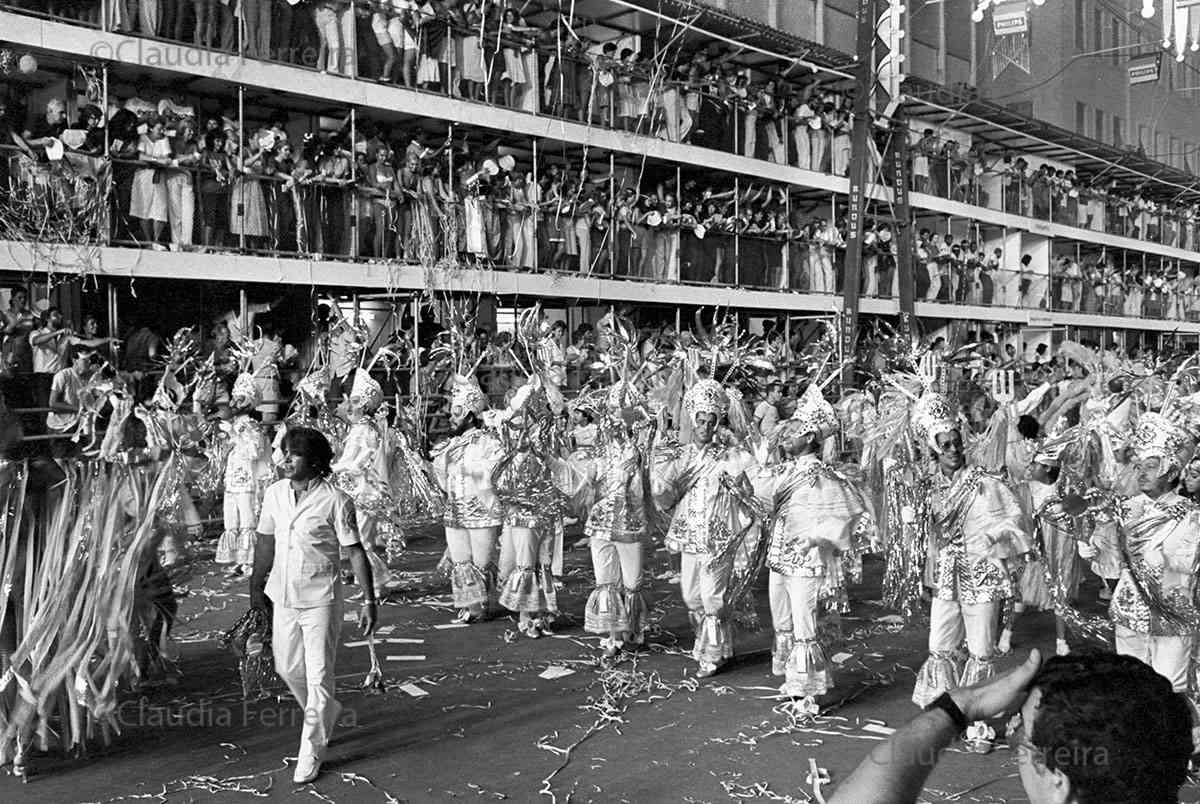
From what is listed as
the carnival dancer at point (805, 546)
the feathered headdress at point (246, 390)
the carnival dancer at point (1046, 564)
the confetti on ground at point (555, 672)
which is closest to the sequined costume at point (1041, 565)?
the carnival dancer at point (1046, 564)

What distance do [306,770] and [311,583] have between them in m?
0.88

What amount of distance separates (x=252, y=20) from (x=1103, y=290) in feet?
93.9

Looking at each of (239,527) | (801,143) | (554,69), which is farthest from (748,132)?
(239,527)

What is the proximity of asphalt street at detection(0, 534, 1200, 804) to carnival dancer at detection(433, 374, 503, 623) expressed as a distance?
1.13 ft

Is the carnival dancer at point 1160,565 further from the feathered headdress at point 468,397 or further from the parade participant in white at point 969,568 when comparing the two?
the feathered headdress at point 468,397

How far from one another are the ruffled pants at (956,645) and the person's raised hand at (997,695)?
3892mm

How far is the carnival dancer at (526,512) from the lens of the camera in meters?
8.66

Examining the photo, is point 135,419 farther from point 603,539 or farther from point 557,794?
point 557,794

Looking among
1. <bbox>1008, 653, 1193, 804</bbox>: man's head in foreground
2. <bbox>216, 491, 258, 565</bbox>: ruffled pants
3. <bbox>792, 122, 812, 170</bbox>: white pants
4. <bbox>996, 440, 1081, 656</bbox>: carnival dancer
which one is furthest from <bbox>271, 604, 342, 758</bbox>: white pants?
<bbox>792, 122, 812, 170</bbox>: white pants

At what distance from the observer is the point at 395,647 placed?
326 inches

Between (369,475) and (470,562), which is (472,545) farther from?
(369,475)

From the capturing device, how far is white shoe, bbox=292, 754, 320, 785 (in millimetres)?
5570

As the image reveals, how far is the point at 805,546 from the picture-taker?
6.71 metres

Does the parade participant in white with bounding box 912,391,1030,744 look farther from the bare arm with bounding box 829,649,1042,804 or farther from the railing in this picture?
the railing
